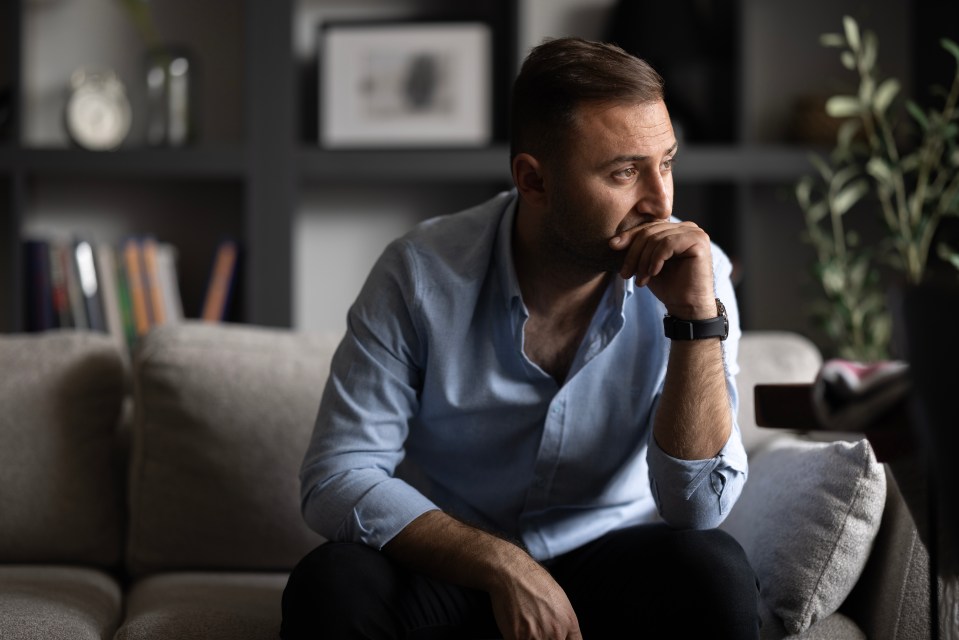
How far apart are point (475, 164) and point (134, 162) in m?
0.85

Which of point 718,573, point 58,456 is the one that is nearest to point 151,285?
point 58,456

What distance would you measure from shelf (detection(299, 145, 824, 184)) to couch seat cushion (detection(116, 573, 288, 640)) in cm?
121

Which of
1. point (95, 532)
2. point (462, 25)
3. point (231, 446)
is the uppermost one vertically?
point (462, 25)

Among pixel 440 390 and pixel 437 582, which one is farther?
pixel 440 390

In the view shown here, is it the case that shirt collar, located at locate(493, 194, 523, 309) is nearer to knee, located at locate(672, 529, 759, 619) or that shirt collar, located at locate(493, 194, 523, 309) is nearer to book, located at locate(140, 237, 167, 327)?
knee, located at locate(672, 529, 759, 619)

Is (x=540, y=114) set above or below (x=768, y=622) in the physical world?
above

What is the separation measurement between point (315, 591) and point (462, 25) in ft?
6.09

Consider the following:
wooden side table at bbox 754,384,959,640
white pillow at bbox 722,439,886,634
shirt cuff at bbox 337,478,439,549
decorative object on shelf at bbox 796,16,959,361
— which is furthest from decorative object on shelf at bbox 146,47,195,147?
wooden side table at bbox 754,384,959,640

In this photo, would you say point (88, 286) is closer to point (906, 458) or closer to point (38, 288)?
point (38, 288)

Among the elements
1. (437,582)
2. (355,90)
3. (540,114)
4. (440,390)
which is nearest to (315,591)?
(437,582)

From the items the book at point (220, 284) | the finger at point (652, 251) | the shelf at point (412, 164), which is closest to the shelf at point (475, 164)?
the shelf at point (412, 164)

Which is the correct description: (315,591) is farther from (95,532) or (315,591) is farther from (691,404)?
(95,532)

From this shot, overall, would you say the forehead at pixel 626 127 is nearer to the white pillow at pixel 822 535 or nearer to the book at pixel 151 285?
the white pillow at pixel 822 535

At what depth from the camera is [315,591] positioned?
3.96ft
